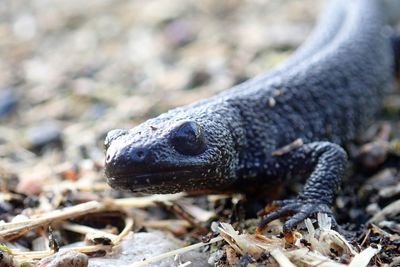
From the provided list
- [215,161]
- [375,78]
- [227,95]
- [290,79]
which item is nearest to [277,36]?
[375,78]

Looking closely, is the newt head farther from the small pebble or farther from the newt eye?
the small pebble

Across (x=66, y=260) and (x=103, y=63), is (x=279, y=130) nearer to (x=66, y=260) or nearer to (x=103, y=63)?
(x=66, y=260)

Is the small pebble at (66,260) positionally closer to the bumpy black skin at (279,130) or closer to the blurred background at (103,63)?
the bumpy black skin at (279,130)

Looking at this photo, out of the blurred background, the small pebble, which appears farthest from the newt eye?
the blurred background

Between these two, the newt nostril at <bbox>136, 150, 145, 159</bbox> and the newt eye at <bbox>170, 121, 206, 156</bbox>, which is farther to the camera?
the newt eye at <bbox>170, 121, 206, 156</bbox>

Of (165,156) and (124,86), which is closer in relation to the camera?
(165,156)

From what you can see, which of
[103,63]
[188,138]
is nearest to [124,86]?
[103,63]

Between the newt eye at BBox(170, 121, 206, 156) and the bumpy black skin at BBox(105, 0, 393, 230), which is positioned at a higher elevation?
the newt eye at BBox(170, 121, 206, 156)

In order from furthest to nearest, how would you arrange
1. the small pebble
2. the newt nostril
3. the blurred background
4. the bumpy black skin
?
the blurred background → the bumpy black skin → the newt nostril → the small pebble
